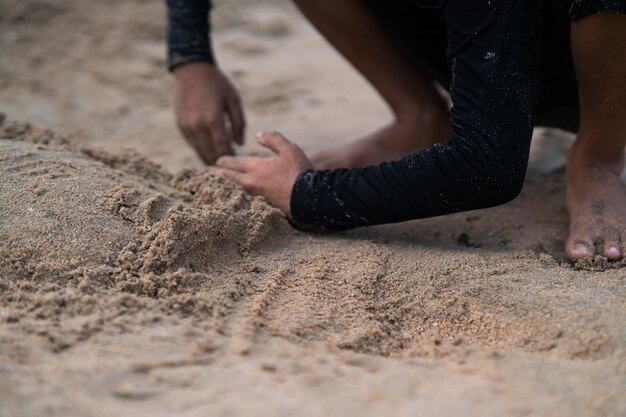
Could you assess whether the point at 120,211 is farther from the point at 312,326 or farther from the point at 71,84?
the point at 71,84

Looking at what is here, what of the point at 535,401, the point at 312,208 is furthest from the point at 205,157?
the point at 535,401

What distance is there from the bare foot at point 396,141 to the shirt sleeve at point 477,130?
1.71 feet

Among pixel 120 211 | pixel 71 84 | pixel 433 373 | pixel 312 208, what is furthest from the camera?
pixel 71 84

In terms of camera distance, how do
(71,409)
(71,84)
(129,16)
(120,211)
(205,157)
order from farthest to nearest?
(129,16) → (71,84) → (205,157) → (120,211) → (71,409)

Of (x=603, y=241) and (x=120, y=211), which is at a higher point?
(x=120, y=211)

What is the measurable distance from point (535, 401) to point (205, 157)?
4.17ft

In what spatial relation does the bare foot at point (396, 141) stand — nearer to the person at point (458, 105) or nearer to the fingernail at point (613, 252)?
the person at point (458, 105)

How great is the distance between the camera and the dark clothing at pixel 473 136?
1.43m

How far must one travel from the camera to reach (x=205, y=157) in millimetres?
2045

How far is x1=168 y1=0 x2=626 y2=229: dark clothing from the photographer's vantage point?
143 cm

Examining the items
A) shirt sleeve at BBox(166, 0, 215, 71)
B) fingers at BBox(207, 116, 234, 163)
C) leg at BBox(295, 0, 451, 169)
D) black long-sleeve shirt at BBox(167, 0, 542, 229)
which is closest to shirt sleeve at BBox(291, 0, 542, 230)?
black long-sleeve shirt at BBox(167, 0, 542, 229)

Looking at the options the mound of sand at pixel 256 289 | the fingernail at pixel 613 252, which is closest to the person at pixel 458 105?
the fingernail at pixel 613 252

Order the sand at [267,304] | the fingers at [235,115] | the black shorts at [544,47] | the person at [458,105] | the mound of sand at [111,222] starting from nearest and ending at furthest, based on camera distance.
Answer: the sand at [267,304] < the mound of sand at [111,222] < the person at [458,105] < the black shorts at [544,47] < the fingers at [235,115]

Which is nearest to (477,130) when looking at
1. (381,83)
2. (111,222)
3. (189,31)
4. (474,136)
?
(474,136)
